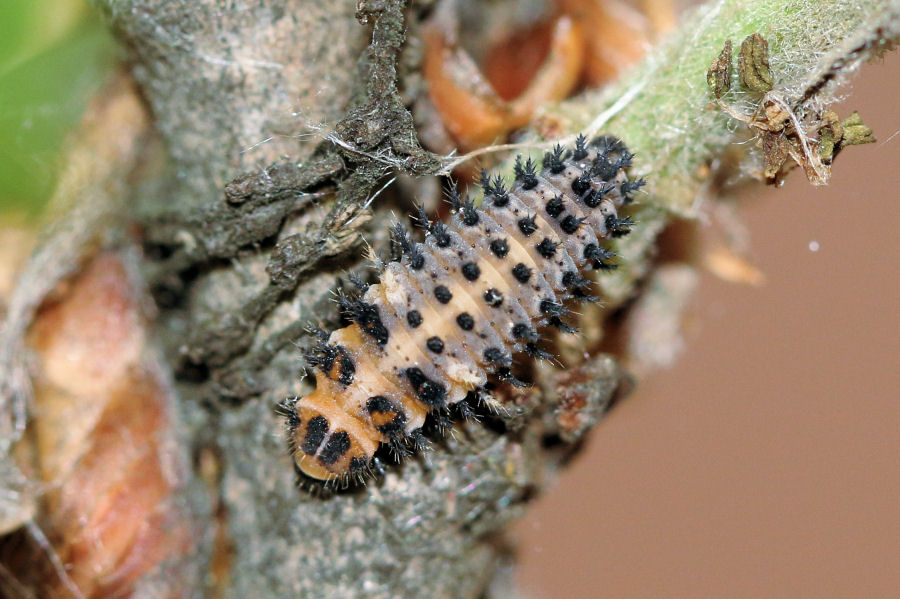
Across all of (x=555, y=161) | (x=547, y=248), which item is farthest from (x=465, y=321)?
(x=555, y=161)

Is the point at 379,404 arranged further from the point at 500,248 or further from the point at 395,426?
the point at 500,248

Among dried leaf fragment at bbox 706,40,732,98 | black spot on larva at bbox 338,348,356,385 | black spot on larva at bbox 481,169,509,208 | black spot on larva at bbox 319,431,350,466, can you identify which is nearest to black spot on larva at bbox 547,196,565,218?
black spot on larva at bbox 481,169,509,208

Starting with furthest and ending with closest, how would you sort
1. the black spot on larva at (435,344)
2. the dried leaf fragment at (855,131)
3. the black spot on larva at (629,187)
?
the black spot on larva at (629,187) → the black spot on larva at (435,344) → the dried leaf fragment at (855,131)

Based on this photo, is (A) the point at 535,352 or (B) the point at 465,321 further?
(A) the point at 535,352

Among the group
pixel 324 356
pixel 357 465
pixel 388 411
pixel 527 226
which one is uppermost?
pixel 527 226

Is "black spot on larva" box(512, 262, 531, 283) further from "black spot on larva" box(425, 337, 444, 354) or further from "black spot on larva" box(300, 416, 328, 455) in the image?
"black spot on larva" box(300, 416, 328, 455)

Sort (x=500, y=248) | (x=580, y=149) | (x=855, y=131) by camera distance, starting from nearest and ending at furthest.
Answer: (x=855, y=131) < (x=500, y=248) < (x=580, y=149)

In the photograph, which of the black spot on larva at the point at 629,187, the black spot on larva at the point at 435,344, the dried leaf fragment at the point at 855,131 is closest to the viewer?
the dried leaf fragment at the point at 855,131

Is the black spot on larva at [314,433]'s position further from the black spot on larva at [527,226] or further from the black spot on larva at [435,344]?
the black spot on larva at [527,226]

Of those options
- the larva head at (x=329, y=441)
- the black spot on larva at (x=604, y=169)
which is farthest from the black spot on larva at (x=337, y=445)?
the black spot on larva at (x=604, y=169)
